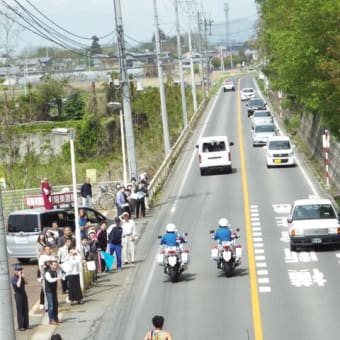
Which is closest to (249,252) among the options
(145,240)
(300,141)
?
(145,240)

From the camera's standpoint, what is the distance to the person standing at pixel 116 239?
27969mm

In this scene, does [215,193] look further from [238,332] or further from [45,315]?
[238,332]

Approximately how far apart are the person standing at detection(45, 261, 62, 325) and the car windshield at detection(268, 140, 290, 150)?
32137 mm

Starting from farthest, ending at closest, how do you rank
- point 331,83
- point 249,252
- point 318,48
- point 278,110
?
point 278,110 → point 318,48 → point 331,83 → point 249,252

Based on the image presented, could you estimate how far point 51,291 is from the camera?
21375mm

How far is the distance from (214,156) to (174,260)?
26392 millimetres

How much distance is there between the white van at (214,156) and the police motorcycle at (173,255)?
26.0 m

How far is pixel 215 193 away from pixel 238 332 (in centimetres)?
2585

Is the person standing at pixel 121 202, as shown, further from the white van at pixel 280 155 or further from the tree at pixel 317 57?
the white van at pixel 280 155

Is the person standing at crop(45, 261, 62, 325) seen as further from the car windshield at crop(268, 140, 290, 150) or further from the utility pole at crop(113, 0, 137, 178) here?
the car windshield at crop(268, 140, 290, 150)

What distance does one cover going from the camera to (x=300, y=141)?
65312 mm

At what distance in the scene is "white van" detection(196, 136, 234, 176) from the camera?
2039 inches

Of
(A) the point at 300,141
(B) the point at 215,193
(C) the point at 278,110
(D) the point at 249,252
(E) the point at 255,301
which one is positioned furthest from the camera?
(C) the point at 278,110

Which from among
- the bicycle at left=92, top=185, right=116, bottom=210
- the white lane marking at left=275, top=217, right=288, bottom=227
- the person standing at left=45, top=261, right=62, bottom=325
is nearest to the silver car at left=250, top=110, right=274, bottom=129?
the bicycle at left=92, top=185, right=116, bottom=210
